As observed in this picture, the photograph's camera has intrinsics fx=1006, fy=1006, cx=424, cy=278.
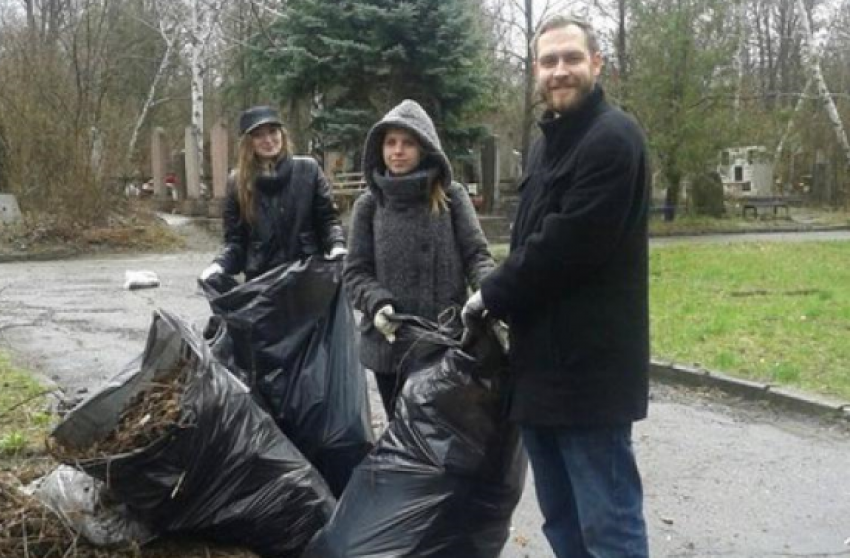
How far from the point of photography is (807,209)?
98.7 feet

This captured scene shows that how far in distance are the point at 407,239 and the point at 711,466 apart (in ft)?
8.09

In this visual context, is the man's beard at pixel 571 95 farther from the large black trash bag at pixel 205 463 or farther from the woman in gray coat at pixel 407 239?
the large black trash bag at pixel 205 463

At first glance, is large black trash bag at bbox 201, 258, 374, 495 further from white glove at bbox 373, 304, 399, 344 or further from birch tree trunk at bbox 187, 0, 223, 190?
birch tree trunk at bbox 187, 0, 223, 190

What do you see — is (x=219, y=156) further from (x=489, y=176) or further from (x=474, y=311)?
(x=474, y=311)

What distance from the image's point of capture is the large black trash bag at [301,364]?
3.80 meters

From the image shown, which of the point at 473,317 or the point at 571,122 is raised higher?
the point at 571,122

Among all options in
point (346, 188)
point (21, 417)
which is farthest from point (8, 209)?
point (21, 417)

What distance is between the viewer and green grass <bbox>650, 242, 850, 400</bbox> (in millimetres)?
7043

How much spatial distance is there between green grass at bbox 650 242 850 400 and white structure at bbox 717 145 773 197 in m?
13.3

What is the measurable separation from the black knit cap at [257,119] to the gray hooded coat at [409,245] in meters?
1.10

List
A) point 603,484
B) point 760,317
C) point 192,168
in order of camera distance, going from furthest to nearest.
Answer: point 192,168, point 760,317, point 603,484

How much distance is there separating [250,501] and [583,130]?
1.71 m

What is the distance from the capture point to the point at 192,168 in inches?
941

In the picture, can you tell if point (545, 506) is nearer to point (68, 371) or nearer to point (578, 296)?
point (578, 296)
